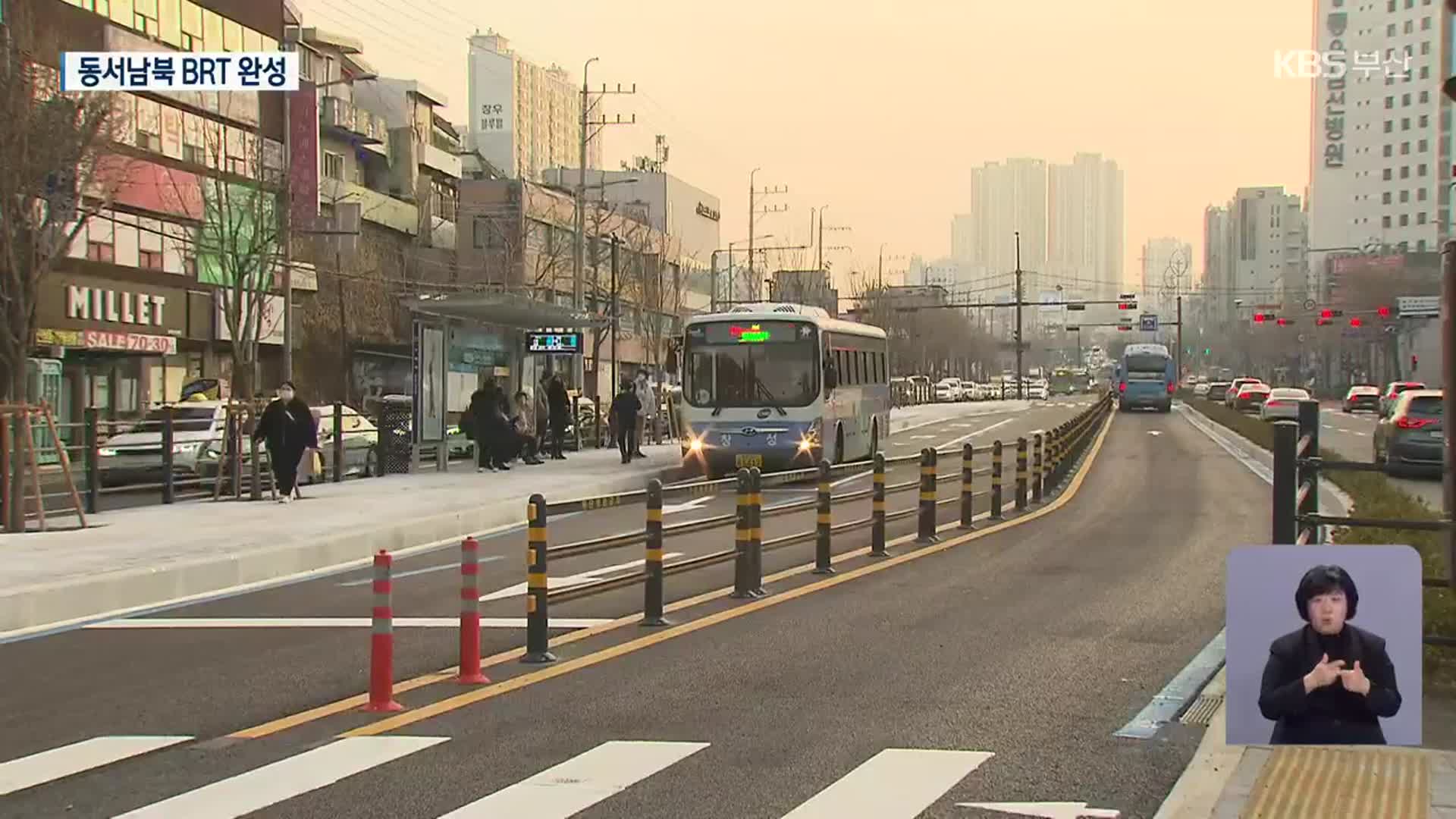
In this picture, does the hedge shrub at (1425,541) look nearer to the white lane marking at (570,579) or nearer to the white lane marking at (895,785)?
the white lane marking at (895,785)

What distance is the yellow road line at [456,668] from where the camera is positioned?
844 cm

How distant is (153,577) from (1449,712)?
1131cm

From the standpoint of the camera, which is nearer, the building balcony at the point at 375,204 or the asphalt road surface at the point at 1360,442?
the asphalt road surface at the point at 1360,442

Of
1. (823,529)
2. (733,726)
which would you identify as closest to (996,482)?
(823,529)

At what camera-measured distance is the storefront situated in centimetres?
3934

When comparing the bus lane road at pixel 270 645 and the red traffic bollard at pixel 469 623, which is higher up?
the red traffic bollard at pixel 469 623

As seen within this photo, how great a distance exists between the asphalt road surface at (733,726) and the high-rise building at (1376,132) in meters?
151

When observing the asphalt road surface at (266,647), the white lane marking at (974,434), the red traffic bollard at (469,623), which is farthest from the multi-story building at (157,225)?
the red traffic bollard at (469,623)

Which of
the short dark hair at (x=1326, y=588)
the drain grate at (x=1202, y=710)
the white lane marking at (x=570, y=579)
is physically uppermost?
the short dark hair at (x=1326, y=588)

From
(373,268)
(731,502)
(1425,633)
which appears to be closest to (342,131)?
(373,268)

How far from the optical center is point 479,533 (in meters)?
20.8

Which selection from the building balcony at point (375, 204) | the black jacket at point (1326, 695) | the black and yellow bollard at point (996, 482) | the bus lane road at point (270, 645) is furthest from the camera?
the building balcony at point (375, 204)

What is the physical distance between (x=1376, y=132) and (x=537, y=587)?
541 ft

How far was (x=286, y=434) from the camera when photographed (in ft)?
75.1
